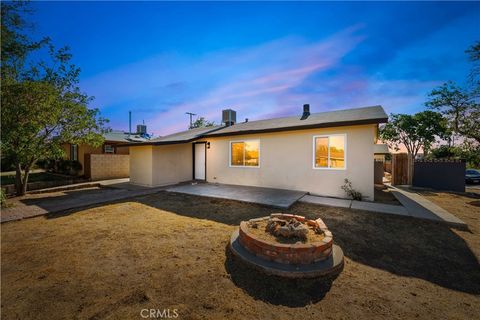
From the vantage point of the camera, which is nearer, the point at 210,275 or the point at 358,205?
the point at 210,275

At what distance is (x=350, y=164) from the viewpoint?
700 centimetres

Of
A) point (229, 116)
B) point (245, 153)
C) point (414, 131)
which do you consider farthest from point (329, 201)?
point (414, 131)

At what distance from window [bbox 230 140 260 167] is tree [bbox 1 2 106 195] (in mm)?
7209

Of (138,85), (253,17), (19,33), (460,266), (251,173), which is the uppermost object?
(253,17)

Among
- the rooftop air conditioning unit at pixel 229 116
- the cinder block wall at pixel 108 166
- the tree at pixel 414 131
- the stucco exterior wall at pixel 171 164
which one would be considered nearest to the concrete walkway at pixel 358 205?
the stucco exterior wall at pixel 171 164

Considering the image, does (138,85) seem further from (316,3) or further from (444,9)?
(444,9)

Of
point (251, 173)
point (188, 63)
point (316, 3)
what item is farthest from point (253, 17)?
point (251, 173)

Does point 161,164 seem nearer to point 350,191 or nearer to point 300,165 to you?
point 300,165

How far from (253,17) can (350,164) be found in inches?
275

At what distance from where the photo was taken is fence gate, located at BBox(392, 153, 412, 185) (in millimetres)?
11883

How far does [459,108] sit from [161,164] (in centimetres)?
1789

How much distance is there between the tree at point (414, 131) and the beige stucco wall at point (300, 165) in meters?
16.2

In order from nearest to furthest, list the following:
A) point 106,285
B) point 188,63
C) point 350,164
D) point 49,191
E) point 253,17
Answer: point 106,285 < point 350,164 < point 253,17 < point 49,191 < point 188,63

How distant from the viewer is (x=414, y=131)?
19.8 meters
